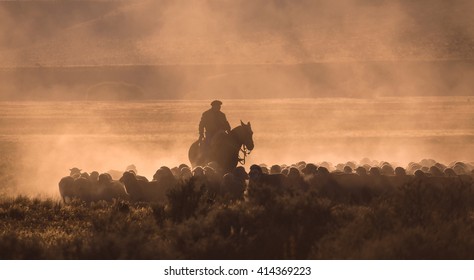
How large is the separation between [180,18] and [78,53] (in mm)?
21473

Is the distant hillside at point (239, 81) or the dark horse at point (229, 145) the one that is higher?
the distant hillside at point (239, 81)

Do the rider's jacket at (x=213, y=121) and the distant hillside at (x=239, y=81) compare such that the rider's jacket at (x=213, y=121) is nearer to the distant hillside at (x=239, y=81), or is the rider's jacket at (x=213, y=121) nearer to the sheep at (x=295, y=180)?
the sheep at (x=295, y=180)

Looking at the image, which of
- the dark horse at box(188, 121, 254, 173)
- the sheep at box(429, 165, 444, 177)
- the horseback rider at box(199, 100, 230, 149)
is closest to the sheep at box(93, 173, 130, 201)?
the dark horse at box(188, 121, 254, 173)

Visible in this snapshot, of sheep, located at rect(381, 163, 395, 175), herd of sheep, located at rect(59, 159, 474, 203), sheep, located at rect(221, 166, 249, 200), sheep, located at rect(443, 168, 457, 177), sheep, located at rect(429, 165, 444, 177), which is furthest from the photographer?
sheep, located at rect(381, 163, 395, 175)

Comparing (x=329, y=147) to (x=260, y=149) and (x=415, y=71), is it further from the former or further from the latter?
(x=415, y=71)

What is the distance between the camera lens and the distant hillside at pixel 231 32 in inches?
3880

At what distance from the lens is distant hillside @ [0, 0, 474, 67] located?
3880 inches

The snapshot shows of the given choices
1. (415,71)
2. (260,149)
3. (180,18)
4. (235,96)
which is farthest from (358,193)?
(180,18)

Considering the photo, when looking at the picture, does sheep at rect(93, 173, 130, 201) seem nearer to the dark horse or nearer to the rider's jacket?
Result: the dark horse

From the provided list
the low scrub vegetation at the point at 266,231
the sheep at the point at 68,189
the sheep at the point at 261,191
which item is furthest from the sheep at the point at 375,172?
the sheep at the point at 68,189

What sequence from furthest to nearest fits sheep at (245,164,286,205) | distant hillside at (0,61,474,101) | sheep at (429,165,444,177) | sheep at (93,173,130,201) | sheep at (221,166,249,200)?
distant hillside at (0,61,474,101)
sheep at (429,165,444,177)
sheep at (93,173,130,201)
sheep at (221,166,249,200)
sheep at (245,164,286,205)

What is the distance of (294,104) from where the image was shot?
7112cm

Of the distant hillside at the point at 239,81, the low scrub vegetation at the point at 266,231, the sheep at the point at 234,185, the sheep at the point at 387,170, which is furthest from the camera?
the distant hillside at the point at 239,81

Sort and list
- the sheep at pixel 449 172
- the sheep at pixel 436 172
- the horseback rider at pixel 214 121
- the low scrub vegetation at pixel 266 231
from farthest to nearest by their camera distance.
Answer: the sheep at pixel 449 172 < the sheep at pixel 436 172 < the horseback rider at pixel 214 121 < the low scrub vegetation at pixel 266 231
